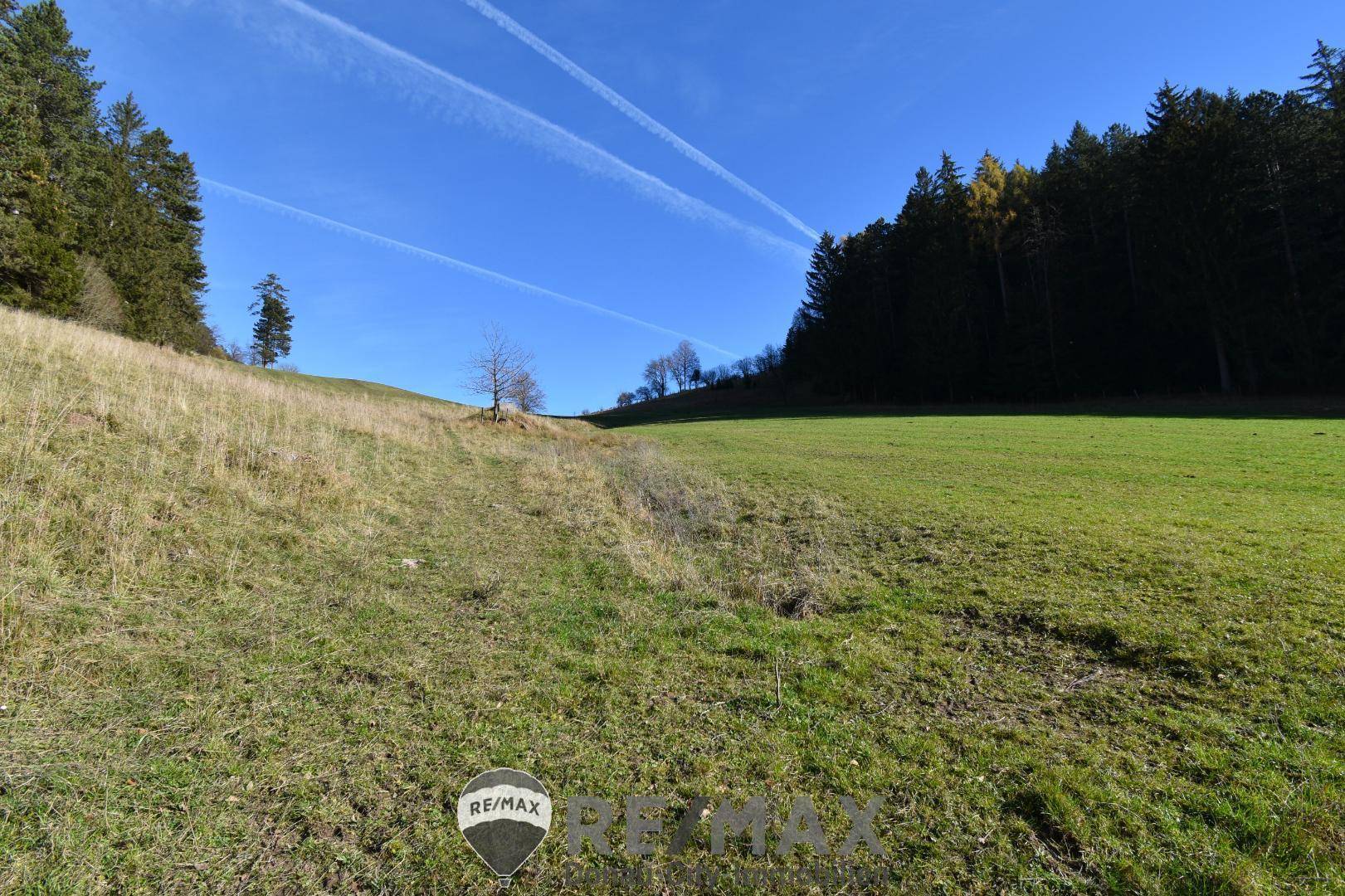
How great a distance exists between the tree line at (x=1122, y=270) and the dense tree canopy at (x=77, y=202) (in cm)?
6009

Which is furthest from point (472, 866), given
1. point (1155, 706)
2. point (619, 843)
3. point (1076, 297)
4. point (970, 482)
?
point (1076, 297)

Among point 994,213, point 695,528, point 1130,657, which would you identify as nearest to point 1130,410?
point 994,213

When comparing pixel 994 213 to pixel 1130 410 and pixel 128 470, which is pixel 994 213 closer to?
pixel 1130 410

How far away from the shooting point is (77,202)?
27.9 m

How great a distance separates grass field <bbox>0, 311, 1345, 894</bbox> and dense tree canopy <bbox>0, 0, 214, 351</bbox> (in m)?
18.7

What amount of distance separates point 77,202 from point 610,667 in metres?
42.6

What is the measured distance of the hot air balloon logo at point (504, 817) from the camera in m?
3.18

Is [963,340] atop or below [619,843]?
atop

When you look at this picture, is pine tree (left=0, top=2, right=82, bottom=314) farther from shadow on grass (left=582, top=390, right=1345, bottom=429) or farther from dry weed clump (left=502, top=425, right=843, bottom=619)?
shadow on grass (left=582, top=390, right=1345, bottom=429)

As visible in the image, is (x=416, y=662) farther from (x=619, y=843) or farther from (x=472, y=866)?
(x=619, y=843)

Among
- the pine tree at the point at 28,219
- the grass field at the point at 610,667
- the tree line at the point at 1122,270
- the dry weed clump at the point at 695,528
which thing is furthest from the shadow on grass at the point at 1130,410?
the pine tree at the point at 28,219

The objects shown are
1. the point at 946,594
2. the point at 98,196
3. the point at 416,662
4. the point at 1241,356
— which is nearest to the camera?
the point at 416,662

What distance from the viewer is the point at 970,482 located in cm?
1383

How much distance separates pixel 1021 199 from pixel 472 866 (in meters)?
65.2
